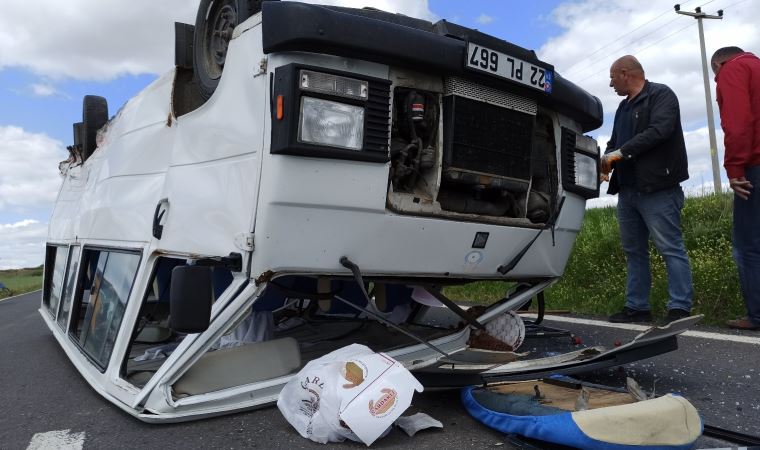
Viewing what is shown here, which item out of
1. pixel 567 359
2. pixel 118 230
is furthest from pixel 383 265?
pixel 118 230

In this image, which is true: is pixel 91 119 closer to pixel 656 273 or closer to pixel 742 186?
pixel 742 186

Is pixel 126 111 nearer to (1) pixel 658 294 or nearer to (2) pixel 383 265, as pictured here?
(2) pixel 383 265

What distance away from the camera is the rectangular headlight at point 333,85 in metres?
2.29

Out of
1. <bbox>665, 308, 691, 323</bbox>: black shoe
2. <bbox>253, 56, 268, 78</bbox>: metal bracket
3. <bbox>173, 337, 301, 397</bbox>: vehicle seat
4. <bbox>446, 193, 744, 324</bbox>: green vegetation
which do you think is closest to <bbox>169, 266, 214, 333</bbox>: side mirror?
<bbox>173, 337, 301, 397</bbox>: vehicle seat

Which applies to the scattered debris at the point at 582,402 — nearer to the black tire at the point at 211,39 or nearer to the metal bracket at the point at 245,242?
the metal bracket at the point at 245,242

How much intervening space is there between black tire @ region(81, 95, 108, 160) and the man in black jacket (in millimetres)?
3849

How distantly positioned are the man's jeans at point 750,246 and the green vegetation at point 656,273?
0.45 meters

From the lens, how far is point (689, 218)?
6699 millimetres

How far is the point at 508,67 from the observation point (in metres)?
2.76

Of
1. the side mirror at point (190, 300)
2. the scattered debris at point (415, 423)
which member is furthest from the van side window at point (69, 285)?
the scattered debris at point (415, 423)

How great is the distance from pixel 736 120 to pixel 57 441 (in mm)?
4078

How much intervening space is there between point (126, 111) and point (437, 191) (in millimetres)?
2201

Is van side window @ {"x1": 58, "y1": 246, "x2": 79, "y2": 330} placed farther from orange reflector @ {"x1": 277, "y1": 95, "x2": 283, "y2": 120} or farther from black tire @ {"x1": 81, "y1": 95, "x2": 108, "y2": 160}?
orange reflector @ {"x1": 277, "y1": 95, "x2": 283, "y2": 120}

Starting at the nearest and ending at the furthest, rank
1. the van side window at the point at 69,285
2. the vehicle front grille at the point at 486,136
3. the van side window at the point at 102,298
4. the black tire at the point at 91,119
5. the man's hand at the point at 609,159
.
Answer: the vehicle front grille at the point at 486,136, the van side window at the point at 102,298, the man's hand at the point at 609,159, the van side window at the point at 69,285, the black tire at the point at 91,119
